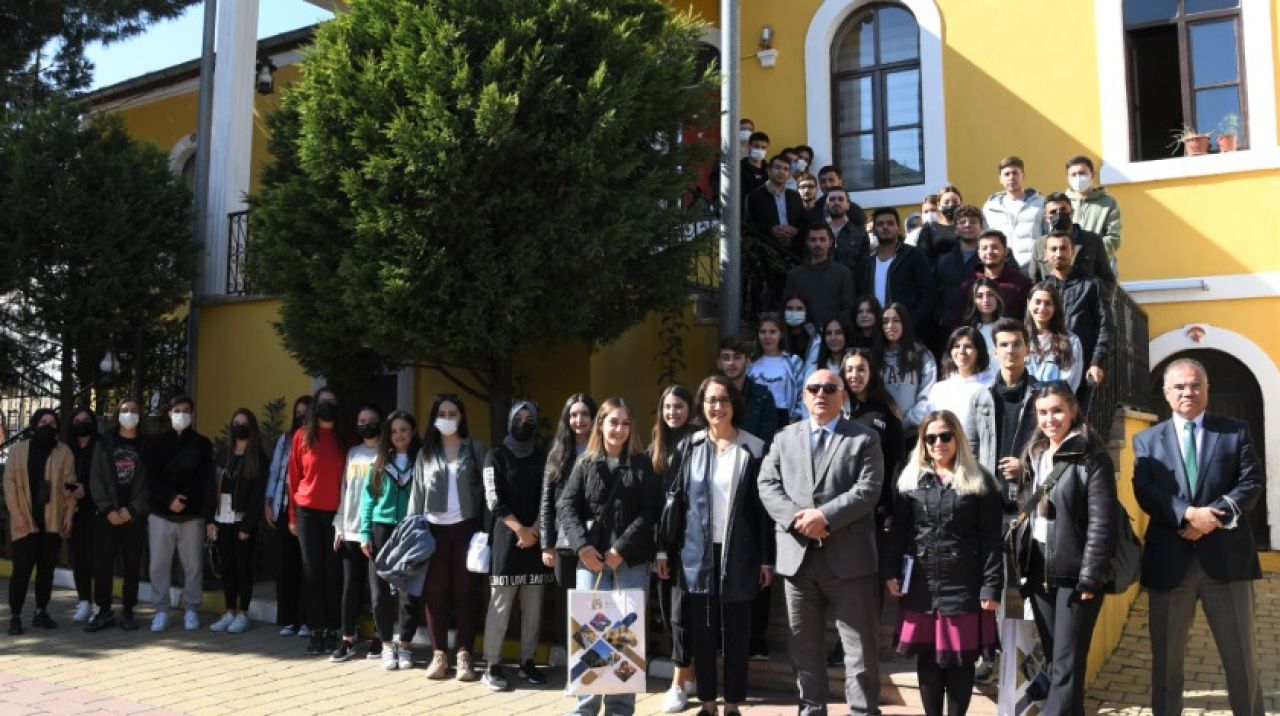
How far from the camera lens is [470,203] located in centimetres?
707

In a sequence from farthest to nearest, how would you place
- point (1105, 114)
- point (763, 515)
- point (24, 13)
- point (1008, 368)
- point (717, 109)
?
point (24, 13)
point (1105, 114)
point (717, 109)
point (1008, 368)
point (763, 515)

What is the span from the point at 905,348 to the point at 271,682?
15.4 ft

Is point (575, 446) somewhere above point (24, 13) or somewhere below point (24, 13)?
below

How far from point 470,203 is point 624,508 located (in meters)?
2.37

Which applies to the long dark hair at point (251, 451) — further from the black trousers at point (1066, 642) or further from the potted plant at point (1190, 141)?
the potted plant at point (1190, 141)

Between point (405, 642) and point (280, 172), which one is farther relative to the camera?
point (280, 172)

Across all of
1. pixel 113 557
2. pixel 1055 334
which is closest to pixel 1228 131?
pixel 1055 334

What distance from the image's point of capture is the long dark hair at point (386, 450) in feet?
23.9

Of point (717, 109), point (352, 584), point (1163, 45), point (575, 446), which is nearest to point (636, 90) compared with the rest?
point (717, 109)

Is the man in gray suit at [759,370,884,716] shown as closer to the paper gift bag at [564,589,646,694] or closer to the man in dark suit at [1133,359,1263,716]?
the paper gift bag at [564,589,646,694]

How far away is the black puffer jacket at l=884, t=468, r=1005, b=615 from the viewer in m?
5.22

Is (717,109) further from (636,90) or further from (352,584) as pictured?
(352,584)

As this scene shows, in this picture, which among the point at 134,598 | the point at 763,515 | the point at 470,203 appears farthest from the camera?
the point at 134,598

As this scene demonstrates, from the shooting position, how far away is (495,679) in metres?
6.65
